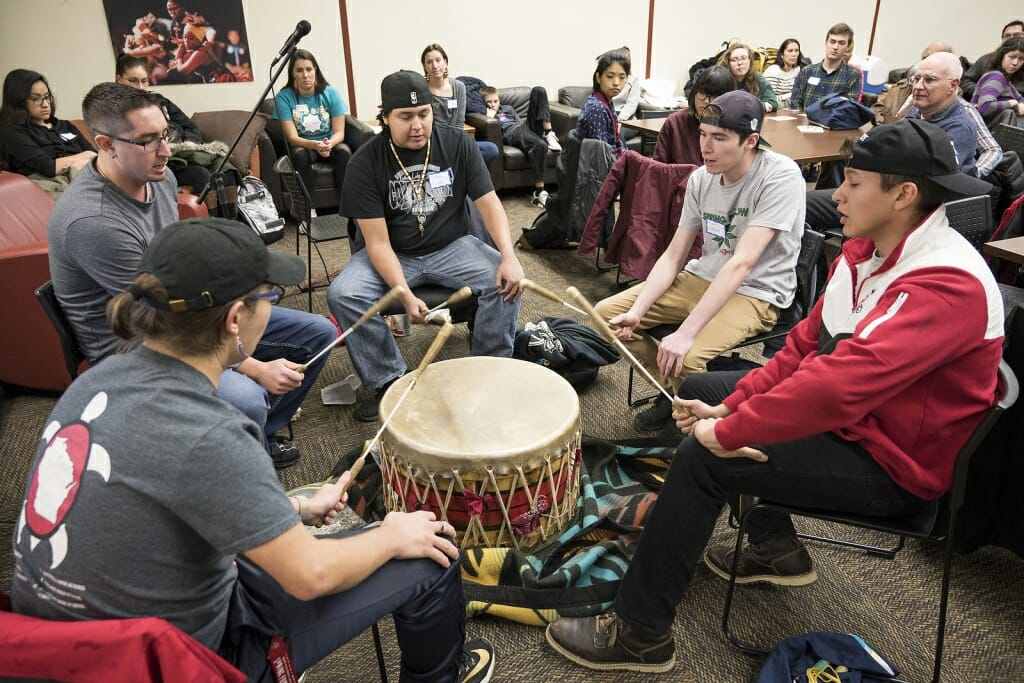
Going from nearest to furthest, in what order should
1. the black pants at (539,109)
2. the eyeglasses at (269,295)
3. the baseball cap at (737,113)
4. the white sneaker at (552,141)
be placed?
the eyeglasses at (269,295), the baseball cap at (737,113), the white sneaker at (552,141), the black pants at (539,109)

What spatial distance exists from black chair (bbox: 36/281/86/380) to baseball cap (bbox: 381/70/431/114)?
1.32 meters

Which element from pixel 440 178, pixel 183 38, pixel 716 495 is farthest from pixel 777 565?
pixel 183 38

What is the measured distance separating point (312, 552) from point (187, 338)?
39cm

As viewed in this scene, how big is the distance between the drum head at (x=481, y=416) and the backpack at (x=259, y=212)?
2.00m

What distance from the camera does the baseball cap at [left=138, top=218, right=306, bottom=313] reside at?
106 cm

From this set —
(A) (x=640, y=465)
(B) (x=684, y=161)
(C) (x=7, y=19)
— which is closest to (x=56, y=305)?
(A) (x=640, y=465)

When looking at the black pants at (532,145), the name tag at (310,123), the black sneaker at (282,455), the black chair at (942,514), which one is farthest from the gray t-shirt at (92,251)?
the black pants at (532,145)

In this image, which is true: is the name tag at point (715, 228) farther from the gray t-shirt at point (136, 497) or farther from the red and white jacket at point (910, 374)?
the gray t-shirt at point (136, 497)

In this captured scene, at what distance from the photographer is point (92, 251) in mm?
1914

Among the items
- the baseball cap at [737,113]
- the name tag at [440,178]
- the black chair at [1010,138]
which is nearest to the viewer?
the baseball cap at [737,113]

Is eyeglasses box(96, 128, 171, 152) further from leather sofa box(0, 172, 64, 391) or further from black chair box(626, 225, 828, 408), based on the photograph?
black chair box(626, 225, 828, 408)

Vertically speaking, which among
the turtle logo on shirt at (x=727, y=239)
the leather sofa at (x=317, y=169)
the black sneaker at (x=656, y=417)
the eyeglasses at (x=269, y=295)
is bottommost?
the black sneaker at (x=656, y=417)

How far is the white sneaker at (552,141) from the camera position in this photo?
5812mm

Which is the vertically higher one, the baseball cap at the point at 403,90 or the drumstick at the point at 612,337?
the baseball cap at the point at 403,90
